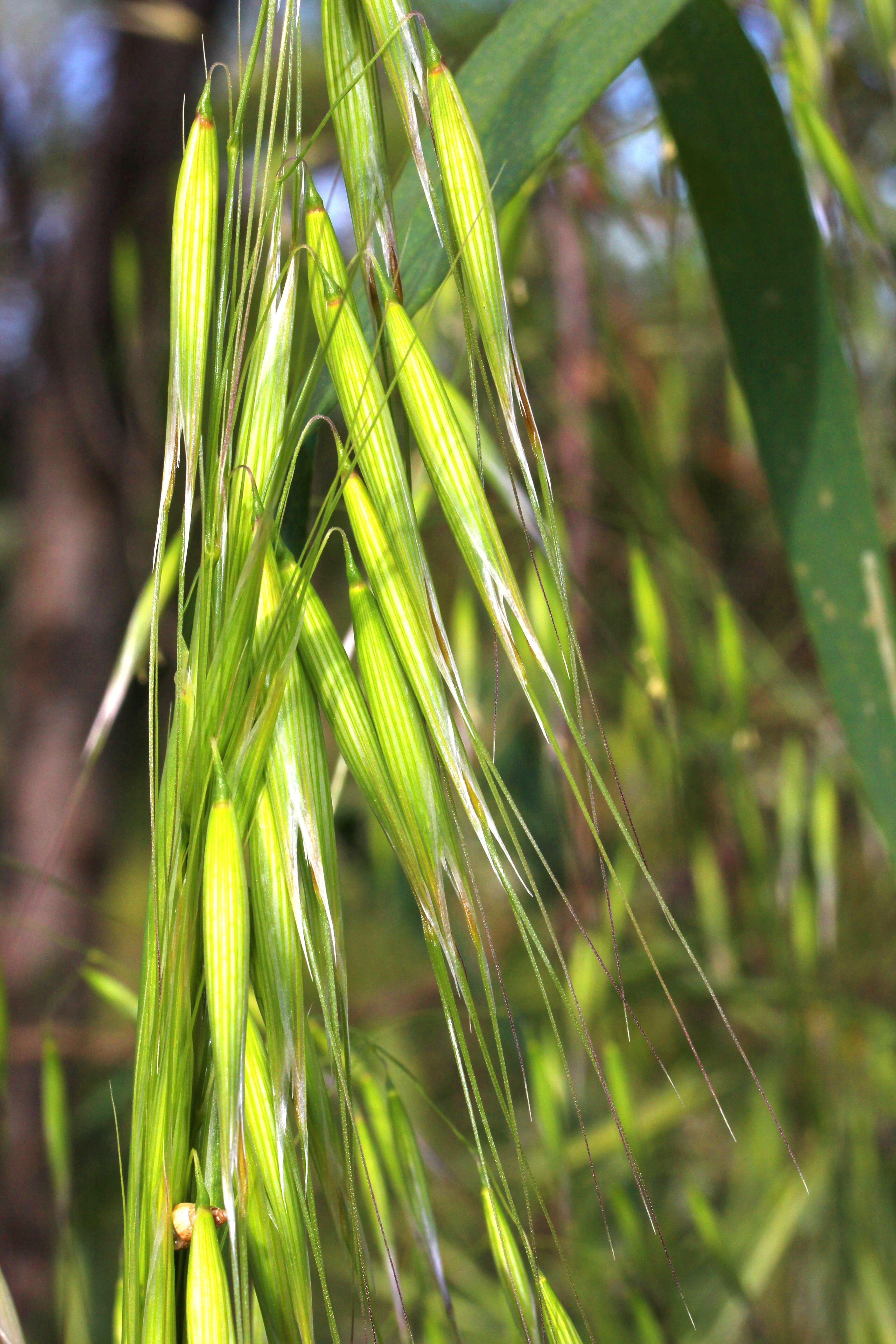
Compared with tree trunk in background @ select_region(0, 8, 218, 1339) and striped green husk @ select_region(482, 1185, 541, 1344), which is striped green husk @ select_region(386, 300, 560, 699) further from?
tree trunk in background @ select_region(0, 8, 218, 1339)

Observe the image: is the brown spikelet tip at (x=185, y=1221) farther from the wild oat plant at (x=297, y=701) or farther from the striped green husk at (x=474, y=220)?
the striped green husk at (x=474, y=220)

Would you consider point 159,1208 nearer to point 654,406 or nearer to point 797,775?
point 797,775

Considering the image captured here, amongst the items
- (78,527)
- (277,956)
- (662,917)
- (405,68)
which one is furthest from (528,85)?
(78,527)

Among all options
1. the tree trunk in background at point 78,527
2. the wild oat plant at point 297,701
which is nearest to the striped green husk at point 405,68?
the wild oat plant at point 297,701

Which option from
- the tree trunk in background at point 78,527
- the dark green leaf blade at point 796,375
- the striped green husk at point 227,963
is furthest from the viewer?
the tree trunk in background at point 78,527

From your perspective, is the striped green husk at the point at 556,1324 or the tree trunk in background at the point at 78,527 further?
the tree trunk in background at the point at 78,527

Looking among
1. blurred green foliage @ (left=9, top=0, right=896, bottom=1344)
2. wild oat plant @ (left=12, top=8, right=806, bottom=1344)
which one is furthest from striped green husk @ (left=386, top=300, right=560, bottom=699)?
blurred green foliage @ (left=9, top=0, right=896, bottom=1344)

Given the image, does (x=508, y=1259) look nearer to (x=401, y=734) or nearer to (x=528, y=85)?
(x=401, y=734)
